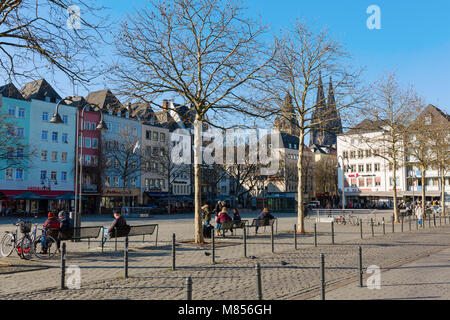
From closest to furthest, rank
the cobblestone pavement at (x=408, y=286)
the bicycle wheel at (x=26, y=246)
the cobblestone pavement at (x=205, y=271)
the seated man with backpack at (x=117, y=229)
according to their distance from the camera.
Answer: the cobblestone pavement at (x=408, y=286) → the cobblestone pavement at (x=205, y=271) → the bicycle wheel at (x=26, y=246) → the seated man with backpack at (x=117, y=229)

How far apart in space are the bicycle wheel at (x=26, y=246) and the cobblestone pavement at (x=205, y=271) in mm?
370

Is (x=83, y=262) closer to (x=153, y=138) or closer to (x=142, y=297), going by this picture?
(x=142, y=297)

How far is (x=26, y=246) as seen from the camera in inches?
492

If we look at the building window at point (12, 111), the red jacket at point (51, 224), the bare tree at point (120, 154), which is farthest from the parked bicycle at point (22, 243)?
the building window at point (12, 111)

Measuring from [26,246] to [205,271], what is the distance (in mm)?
5462

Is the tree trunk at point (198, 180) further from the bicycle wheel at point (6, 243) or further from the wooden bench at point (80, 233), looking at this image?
the bicycle wheel at point (6, 243)

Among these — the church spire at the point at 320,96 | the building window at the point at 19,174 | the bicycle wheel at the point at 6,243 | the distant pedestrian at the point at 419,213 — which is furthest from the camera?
the building window at the point at 19,174

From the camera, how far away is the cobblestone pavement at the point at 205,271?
27.2ft

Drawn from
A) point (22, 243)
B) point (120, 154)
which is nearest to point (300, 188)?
point (22, 243)

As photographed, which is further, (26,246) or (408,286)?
(26,246)

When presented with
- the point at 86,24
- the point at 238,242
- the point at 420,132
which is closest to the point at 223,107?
the point at 238,242

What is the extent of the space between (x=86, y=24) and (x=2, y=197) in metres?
46.0

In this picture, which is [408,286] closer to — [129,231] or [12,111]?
[129,231]

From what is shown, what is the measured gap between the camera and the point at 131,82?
15828 mm
